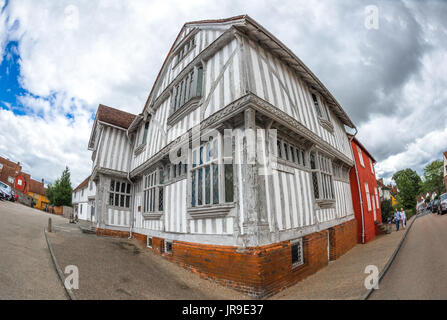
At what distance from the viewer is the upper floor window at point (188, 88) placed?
658cm

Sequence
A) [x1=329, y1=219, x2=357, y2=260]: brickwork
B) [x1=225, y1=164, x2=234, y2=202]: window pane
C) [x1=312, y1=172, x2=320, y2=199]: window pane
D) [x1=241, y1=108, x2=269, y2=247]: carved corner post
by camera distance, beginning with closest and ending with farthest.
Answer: [x1=241, y1=108, x2=269, y2=247]: carved corner post
[x1=225, y1=164, x2=234, y2=202]: window pane
[x1=312, y1=172, x2=320, y2=199]: window pane
[x1=329, y1=219, x2=357, y2=260]: brickwork

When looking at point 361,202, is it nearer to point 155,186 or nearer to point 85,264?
point 155,186

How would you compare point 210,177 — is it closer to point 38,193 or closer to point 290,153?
point 290,153

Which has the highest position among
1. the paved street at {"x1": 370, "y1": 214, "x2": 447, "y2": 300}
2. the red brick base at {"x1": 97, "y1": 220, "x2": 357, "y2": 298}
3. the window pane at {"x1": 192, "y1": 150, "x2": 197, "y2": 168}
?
the window pane at {"x1": 192, "y1": 150, "x2": 197, "y2": 168}

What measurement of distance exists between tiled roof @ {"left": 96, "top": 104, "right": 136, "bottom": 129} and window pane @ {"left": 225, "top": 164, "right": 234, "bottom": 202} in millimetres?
9627

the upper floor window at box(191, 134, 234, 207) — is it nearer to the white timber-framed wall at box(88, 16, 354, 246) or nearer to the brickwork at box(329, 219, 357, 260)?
the white timber-framed wall at box(88, 16, 354, 246)

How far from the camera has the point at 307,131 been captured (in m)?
6.71

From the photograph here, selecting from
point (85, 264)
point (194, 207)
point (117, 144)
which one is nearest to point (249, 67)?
point (194, 207)

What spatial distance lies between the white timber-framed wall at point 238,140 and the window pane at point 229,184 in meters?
0.02

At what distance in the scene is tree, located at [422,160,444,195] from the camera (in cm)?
4716

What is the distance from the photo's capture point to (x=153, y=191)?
8.65 m

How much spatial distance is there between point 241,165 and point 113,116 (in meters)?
10.9

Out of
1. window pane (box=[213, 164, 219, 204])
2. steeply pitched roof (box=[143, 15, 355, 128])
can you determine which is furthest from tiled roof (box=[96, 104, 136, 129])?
window pane (box=[213, 164, 219, 204])
